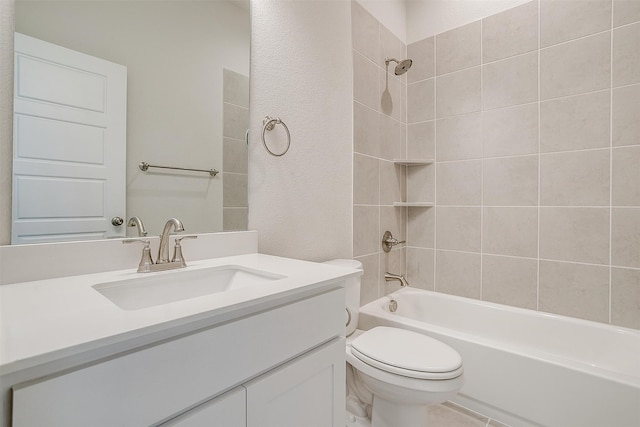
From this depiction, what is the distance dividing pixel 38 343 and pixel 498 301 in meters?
2.17

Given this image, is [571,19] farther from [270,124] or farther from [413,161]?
[270,124]

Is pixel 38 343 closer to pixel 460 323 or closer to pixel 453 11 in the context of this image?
pixel 460 323

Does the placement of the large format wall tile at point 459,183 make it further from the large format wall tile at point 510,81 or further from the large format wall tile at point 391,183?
the large format wall tile at point 510,81

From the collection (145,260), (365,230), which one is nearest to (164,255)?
(145,260)

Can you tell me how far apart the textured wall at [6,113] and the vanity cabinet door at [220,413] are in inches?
27.5

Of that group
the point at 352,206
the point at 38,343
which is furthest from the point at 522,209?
the point at 38,343

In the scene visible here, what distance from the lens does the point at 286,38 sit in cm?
146

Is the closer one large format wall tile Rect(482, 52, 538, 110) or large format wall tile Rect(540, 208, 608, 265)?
large format wall tile Rect(540, 208, 608, 265)

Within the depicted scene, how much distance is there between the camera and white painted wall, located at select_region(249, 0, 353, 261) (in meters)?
1.37

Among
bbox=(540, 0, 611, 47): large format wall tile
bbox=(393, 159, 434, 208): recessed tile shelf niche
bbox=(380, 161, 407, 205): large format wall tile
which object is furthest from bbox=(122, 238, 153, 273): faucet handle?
bbox=(540, 0, 611, 47): large format wall tile

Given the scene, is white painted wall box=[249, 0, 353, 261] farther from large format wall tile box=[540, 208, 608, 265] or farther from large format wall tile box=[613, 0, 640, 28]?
large format wall tile box=[613, 0, 640, 28]

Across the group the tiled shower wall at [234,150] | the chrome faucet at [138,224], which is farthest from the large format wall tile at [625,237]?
the chrome faucet at [138,224]

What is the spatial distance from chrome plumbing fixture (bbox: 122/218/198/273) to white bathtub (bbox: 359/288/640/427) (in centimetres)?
118

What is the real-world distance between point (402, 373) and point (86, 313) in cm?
103
